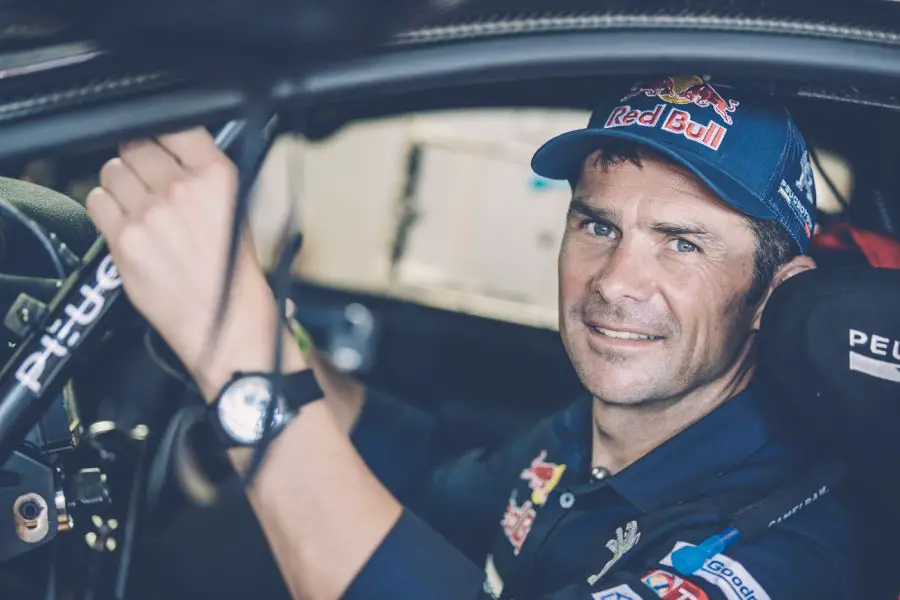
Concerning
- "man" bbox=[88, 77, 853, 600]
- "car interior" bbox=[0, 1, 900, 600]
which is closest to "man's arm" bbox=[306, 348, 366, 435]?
"man" bbox=[88, 77, 853, 600]

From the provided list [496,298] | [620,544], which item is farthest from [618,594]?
[496,298]

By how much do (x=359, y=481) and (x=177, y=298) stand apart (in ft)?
0.99

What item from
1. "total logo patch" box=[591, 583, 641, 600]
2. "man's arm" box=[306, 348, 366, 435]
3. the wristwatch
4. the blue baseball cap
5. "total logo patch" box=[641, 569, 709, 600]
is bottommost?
"total logo patch" box=[641, 569, 709, 600]

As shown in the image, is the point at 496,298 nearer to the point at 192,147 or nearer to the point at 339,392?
the point at 339,392

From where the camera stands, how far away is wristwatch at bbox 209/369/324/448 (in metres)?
0.99

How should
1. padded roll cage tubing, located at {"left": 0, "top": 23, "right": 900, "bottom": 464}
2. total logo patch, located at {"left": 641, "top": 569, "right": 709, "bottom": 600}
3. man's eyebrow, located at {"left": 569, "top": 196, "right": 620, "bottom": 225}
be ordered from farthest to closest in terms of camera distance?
man's eyebrow, located at {"left": 569, "top": 196, "right": 620, "bottom": 225}, total logo patch, located at {"left": 641, "top": 569, "right": 709, "bottom": 600}, padded roll cage tubing, located at {"left": 0, "top": 23, "right": 900, "bottom": 464}

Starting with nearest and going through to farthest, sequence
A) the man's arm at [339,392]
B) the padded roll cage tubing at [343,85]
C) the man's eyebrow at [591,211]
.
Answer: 1. the padded roll cage tubing at [343,85]
2. the man's eyebrow at [591,211]
3. the man's arm at [339,392]

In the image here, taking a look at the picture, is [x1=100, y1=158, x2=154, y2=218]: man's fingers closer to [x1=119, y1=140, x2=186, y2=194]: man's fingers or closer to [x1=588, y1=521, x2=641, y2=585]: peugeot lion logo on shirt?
[x1=119, y1=140, x2=186, y2=194]: man's fingers

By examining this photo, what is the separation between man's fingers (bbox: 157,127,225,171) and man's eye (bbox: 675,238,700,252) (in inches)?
32.7

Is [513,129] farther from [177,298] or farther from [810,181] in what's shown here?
[177,298]

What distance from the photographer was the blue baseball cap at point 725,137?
56.9 inches

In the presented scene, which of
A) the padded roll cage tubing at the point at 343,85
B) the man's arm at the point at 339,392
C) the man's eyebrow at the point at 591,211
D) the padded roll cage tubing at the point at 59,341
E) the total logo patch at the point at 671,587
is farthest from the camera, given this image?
the man's arm at the point at 339,392

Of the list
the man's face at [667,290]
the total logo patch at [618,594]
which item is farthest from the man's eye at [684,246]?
the total logo patch at [618,594]

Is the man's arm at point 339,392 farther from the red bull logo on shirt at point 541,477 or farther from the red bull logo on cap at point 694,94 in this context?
the red bull logo on cap at point 694,94
